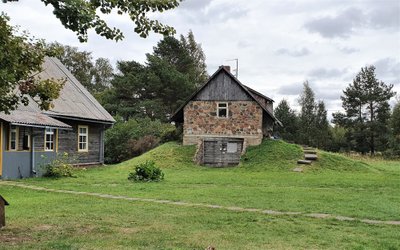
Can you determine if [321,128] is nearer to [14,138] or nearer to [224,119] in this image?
[224,119]

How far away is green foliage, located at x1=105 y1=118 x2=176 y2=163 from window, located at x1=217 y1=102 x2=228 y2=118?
587 centimetres

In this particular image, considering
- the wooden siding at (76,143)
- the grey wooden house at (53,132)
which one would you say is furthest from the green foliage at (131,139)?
the wooden siding at (76,143)

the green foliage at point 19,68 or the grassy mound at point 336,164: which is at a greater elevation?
the green foliage at point 19,68

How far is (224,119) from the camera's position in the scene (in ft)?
111

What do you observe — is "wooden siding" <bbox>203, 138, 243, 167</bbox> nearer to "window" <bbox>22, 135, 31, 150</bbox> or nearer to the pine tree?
"window" <bbox>22, 135, 31, 150</bbox>

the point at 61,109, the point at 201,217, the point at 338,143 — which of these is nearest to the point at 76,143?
the point at 61,109

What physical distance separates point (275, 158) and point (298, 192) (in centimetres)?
1424

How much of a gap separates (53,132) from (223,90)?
13.2 m

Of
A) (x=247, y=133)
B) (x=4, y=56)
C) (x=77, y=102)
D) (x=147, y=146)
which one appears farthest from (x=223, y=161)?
(x=4, y=56)

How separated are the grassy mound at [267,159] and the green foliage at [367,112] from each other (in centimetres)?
3274

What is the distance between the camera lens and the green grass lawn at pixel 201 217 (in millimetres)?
7902

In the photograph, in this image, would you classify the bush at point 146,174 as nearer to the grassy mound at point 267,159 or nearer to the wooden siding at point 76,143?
the wooden siding at point 76,143

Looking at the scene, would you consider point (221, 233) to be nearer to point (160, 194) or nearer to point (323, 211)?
point (323, 211)

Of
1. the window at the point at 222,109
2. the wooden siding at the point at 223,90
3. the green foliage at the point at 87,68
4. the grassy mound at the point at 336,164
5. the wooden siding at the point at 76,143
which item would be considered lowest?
the grassy mound at the point at 336,164
